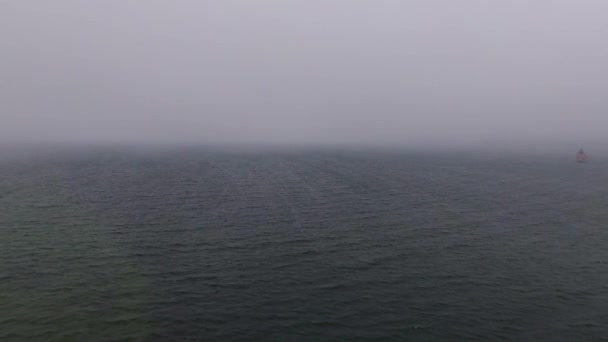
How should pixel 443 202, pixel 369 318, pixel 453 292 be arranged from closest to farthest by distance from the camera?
pixel 369 318, pixel 453 292, pixel 443 202

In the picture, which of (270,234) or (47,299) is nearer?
(47,299)

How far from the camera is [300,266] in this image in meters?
47.5

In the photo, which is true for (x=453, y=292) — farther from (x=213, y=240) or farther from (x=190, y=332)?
(x=213, y=240)

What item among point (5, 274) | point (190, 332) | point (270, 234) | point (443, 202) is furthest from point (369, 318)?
point (443, 202)

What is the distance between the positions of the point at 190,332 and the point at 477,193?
8943 cm

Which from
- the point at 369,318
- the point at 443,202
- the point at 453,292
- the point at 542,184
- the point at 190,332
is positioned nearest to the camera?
the point at 190,332

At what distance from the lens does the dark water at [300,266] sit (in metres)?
34.3

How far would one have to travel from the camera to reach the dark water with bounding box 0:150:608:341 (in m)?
34.3

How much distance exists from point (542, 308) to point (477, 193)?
68.7 m

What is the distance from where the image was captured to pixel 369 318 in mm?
35531

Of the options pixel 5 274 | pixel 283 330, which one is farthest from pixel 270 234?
pixel 5 274

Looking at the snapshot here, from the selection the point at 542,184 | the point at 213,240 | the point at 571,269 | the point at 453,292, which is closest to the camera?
the point at 453,292

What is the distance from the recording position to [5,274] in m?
43.1

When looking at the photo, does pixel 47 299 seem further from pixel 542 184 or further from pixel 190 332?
pixel 542 184
